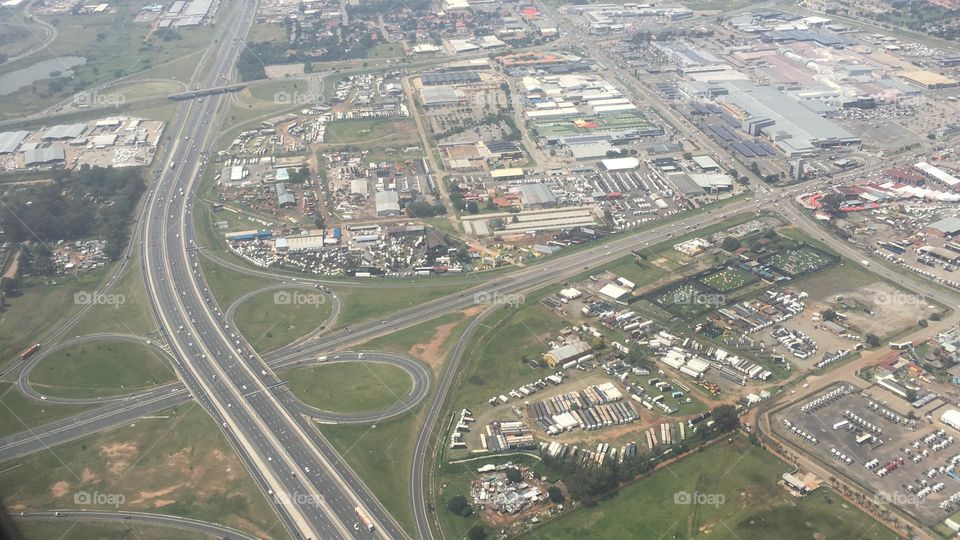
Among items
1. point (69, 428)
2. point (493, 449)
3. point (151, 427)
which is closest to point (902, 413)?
point (493, 449)

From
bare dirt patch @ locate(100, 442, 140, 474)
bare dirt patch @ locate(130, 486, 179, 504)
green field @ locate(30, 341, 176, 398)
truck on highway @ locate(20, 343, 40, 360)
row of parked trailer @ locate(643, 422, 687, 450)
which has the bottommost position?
row of parked trailer @ locate(643, 422, 687, 450)

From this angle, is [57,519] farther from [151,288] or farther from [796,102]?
[796,102]

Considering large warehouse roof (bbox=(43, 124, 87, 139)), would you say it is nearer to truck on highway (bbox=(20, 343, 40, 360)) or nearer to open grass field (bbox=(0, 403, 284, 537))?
truck on highway (bbox=(20, 343, 40, 360))

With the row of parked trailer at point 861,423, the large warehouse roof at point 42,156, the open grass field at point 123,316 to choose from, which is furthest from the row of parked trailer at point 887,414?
the large warehouse roof at point 42,156

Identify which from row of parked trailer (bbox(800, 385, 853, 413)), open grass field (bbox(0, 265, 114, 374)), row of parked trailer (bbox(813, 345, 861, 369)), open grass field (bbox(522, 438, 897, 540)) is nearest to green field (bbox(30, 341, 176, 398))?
open grass field (bbox(0, 265, 114, 374))

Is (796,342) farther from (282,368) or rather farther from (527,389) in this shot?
(282,368)
